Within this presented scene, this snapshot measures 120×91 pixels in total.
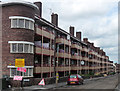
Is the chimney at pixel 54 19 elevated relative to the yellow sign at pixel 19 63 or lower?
elevated

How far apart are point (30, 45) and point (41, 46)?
13.6 feet

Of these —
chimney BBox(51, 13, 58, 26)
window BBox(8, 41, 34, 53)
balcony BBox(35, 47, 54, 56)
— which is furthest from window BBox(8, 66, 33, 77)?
chimney BBox(51, 13, 58, 26)

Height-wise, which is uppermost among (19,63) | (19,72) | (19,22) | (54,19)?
(54,19)

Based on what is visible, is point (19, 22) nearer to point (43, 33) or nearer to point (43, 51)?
point (43, 33)

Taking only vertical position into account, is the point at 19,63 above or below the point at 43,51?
below

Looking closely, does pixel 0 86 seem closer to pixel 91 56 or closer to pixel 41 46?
pixel 41 46

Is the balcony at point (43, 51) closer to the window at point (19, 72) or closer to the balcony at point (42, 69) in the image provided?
the balcony at point (42, 69)

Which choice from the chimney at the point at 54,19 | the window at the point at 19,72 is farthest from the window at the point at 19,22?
the chimney at the point at 54,19

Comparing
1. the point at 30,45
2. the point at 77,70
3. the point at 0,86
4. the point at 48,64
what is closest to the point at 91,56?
the point at 77,70

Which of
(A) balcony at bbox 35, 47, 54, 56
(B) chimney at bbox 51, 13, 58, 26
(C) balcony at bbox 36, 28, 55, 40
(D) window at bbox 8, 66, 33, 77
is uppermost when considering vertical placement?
(B) chimney at bbox 51, 13, 58, 26

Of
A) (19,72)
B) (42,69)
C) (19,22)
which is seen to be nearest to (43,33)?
(42,69)

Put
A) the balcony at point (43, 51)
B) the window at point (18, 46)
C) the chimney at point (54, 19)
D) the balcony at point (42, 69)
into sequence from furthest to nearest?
the chimney at point (54, 19), the balcony at point (43, 51), the balcony at point (42, 69), the window at point (18, 46)

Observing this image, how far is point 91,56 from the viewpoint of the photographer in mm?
76125

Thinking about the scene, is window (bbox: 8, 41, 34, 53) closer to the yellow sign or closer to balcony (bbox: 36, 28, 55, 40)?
balcony (bbox: 36, 28, 55, 40)
